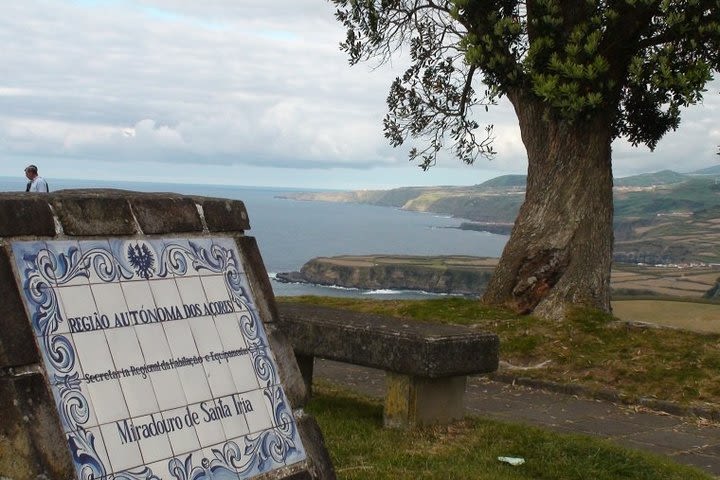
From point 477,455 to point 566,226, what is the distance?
7020mm

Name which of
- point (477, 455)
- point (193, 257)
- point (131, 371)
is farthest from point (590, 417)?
point (131, 371)

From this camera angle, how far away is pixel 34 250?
4355 millimetres

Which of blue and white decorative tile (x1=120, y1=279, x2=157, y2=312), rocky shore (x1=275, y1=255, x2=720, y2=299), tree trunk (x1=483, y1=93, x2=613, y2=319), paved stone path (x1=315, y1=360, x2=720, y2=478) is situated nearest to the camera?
blue and white decorative tile (x1=120, y1=279, x2=157, y2=312)

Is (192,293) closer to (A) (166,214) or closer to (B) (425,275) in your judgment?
(A) (166,214)

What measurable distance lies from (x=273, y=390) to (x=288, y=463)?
39 cm

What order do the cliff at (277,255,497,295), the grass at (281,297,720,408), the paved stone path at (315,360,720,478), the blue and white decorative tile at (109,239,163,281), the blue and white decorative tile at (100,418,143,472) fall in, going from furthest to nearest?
the cliff at (277,255,497,295) → the grass at (281,297,720,408) → the paved stone path at (315,360,720,478) → the blue and white decorative tile at (109,239,163,281) → the blue and white decorative tile at (100,418,143,472)

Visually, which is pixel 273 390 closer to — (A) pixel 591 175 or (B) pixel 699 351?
(B) pixel 699 351

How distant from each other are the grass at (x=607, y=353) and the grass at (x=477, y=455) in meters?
2.75

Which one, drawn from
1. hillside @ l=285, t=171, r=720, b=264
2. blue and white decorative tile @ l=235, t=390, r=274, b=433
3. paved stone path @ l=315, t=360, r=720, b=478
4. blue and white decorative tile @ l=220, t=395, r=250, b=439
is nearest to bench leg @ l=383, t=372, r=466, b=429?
paved stone path @ l=315, t=360, r=720, b=478

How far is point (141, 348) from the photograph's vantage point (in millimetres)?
4477

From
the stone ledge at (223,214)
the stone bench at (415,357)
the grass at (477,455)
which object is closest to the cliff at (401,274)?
the stone bench at (415,357)

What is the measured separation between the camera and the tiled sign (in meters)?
A: 4.22

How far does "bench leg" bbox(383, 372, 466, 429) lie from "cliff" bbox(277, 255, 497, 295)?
53.4m

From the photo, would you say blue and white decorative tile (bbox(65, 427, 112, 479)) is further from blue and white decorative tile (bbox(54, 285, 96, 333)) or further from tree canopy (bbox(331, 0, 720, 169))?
tree canopy (bbox(331, 0, 720, 169))
